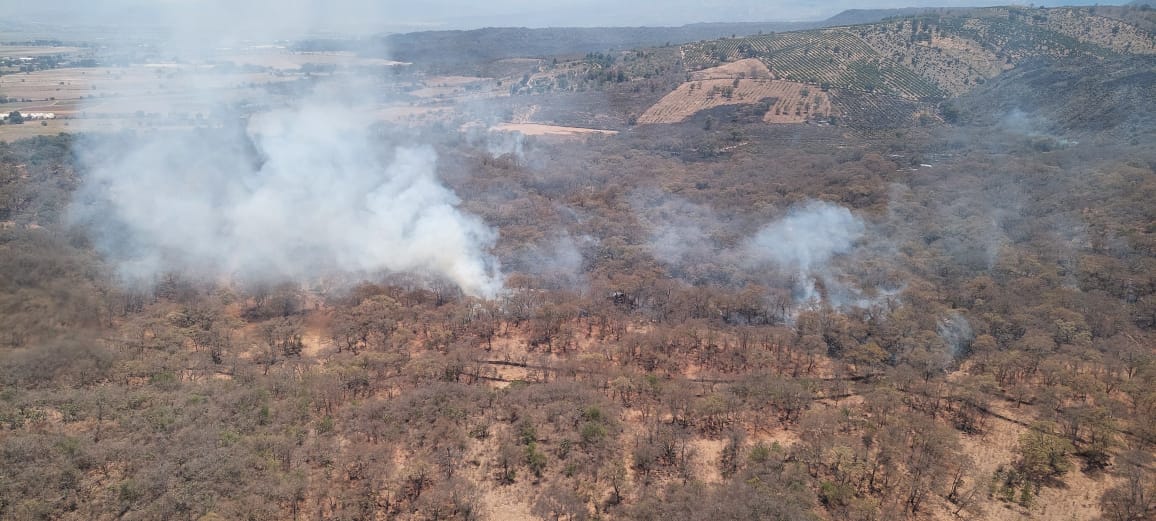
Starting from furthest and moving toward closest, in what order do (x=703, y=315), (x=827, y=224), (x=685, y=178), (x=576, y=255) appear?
(x=685, y=178), (x=827, y=224), (x=576, y=255), (x=703, y=315)

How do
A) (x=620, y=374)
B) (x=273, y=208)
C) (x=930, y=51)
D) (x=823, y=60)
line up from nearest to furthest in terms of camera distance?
(x=620, y=374), (x=273, y=208), (x=930, y=51), (x=823, y=60)

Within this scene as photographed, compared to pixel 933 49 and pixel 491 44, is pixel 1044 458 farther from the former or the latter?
pixel 491 44

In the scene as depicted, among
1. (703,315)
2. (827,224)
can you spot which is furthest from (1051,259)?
(703,315)

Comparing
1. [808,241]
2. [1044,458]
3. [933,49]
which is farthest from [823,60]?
[1044,458]

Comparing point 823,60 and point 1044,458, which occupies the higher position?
point 823,60

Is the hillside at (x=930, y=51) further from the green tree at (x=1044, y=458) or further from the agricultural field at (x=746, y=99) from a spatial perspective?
the green tree at (x=1044, y=458)

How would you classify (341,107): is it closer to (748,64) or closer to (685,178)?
(685,178)
